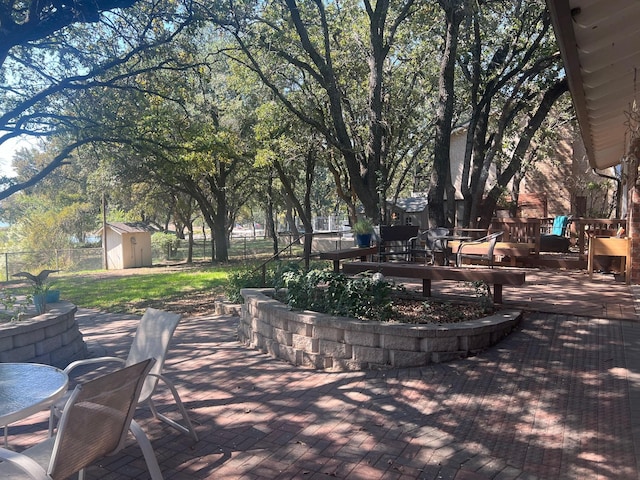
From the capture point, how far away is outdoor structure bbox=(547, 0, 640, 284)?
10.6ft

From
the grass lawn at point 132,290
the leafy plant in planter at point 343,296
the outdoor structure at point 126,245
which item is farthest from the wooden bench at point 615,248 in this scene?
the outdoor structure at point 126,245

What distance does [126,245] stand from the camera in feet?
68.5

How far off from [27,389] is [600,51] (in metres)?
5.19

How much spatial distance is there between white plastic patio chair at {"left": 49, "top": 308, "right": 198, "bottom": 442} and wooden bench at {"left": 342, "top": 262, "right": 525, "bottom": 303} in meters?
3.13

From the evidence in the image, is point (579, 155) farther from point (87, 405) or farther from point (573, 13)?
point (87, 405)

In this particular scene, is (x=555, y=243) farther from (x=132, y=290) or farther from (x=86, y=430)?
(x=86, y=430)

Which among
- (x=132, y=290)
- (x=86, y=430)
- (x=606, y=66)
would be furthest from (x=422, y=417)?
(x=132, y=290)

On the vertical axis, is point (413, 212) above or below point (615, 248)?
above

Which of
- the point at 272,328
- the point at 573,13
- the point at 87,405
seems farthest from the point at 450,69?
the point at 87,405

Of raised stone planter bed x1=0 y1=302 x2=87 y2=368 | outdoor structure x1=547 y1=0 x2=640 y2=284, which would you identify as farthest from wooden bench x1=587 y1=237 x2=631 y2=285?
raised stone planter bed x1=0 y1=302 x2=87 y2=368

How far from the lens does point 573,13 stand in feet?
10.7

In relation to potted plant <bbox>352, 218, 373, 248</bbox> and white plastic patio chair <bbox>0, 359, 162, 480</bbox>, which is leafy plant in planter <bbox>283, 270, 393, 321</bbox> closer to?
white plastic patio chair <bbox>0, 359, 162, 480</bbox>

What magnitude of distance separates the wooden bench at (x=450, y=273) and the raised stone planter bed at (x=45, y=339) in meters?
3.52

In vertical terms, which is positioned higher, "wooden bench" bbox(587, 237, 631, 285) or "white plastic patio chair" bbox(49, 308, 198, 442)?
"wooden bench" bbox(587, 237, 631, 285)
